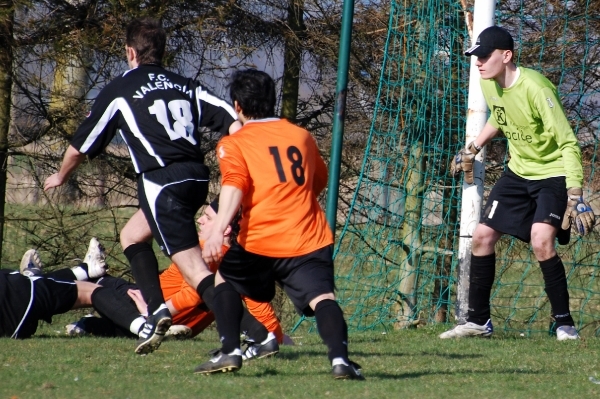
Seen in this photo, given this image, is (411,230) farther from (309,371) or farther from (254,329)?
(309,371)

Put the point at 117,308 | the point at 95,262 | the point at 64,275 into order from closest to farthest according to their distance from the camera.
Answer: the point at 117,308 < the point at 64,275 < the point at 95,262

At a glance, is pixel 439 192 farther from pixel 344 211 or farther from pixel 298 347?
pixel 298 347

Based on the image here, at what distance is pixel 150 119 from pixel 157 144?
0.47 ft

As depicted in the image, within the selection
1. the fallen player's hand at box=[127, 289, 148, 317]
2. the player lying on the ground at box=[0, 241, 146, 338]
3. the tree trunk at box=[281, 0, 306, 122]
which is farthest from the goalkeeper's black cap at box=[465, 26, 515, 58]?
the tree trunk at box=[281, 0, 306, 122]

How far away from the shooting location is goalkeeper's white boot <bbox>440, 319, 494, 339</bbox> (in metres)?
6.48

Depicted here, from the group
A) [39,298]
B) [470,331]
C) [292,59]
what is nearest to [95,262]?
[39,298]

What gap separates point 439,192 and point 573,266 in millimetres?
1346

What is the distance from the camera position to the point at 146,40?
531 cm

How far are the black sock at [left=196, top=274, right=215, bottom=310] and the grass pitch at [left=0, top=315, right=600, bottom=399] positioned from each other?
0.37 metres

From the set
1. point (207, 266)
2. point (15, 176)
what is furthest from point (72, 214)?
point (207, 266)

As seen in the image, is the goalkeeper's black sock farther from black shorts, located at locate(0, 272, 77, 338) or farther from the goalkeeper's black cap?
the goalkeeper's black cap

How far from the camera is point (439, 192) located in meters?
8.42

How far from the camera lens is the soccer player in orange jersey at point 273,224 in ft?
14.5

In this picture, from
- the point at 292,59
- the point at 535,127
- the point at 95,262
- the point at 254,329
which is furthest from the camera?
the point at 292,59
